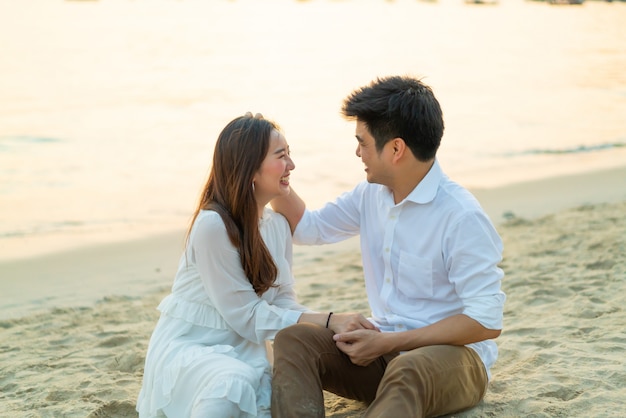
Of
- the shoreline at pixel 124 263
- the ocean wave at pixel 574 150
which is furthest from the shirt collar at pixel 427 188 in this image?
the ocean wave at pixel 574 150

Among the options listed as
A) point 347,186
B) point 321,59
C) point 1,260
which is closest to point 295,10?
point 321,59

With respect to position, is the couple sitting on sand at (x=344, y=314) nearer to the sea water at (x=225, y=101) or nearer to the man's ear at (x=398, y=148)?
the man's ear at (x=398, y=148)

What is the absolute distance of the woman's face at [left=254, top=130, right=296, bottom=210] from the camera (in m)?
3.56

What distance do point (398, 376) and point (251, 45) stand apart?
26.2 m

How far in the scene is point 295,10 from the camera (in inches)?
1895

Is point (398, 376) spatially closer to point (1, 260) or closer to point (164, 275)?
point (164, 275)

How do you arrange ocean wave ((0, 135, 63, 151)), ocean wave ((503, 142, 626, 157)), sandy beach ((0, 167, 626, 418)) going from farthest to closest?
ocean wave ((0, 135, 63, 151)) < ocean wave ((503, 142, 626, 157)) < sandy beach ((0, 167, 626, 418))

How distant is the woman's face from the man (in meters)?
0.34

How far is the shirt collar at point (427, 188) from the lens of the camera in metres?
3.47

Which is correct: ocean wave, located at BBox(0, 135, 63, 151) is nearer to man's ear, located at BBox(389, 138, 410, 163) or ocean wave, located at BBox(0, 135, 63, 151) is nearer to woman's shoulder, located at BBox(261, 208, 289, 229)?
woman's shoulder, located at BBox(261, 208, 289, 229)

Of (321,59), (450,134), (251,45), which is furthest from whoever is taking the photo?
(251,45)

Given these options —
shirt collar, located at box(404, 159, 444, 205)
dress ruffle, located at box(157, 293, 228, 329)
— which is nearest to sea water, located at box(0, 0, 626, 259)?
dress ruffle, located at box(157, 293, 228, 329)

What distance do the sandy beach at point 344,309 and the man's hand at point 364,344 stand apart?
1.61 feet

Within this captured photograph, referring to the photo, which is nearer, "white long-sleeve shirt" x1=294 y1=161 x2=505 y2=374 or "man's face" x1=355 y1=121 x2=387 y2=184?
"white long-sleeve shirt" x1=294 y1=161 x2=505 y2=374
